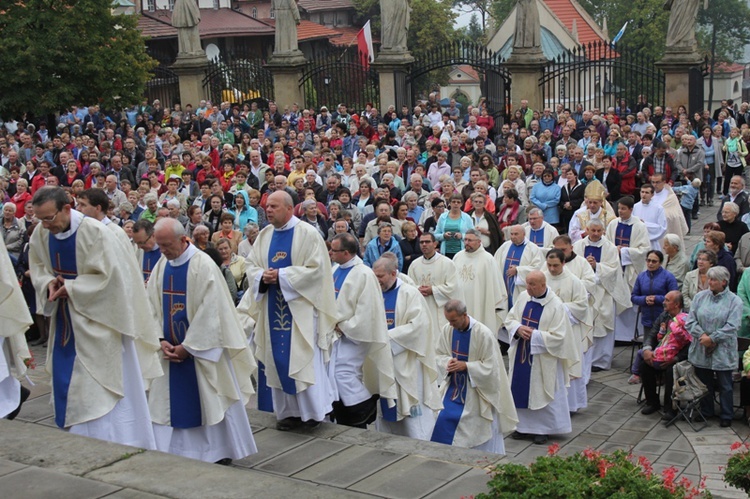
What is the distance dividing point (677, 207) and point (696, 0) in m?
8.10

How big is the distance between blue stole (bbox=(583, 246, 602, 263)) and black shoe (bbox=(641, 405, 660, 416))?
237 centimetres

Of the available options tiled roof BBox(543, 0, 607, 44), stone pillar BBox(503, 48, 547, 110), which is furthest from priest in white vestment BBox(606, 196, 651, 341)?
tiled roof BBox(543, 0, 607, 44)

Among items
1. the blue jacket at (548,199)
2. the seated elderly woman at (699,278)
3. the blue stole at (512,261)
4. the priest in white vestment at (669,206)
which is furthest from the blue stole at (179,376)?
the blue jacket at (548,199)

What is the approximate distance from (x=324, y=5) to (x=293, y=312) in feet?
205

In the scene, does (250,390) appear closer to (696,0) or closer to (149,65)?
(696,0)

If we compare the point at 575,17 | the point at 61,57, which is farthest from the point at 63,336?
the point at 575,17

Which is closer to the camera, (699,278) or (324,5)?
(699,278)

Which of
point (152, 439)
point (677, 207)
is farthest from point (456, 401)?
point (677, 207)

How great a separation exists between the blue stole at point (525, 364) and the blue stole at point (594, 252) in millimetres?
2572

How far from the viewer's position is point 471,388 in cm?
910

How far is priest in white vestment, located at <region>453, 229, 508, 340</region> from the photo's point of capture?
11.9 metres

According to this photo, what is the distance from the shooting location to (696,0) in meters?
20.4

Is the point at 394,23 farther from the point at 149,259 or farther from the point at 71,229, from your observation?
the point at 71,229

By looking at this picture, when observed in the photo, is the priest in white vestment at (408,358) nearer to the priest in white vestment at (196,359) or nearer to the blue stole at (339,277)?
the blue stole at (339,277)
